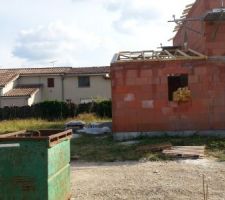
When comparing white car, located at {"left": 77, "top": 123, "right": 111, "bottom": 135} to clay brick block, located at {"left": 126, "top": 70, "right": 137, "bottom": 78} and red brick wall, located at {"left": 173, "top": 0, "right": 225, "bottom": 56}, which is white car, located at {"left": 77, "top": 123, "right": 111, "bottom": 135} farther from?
red brick wall, located at {"left": 173, "top": 0, "right": 225, "bottom": 56}

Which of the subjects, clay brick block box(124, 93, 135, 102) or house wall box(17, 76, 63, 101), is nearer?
clay brick block box(124, 93, 135, 102)

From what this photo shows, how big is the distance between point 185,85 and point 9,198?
13.3 metres

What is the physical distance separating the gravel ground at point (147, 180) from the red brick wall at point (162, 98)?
15.6 ft

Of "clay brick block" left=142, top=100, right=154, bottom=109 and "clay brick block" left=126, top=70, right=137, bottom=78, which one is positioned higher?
"clay brick block" left=126, top=70, right=137, bottom=78

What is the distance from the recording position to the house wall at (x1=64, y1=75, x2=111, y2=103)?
1752 inches

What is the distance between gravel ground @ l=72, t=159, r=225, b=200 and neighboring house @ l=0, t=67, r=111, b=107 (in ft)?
103

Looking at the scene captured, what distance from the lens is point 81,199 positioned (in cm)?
854

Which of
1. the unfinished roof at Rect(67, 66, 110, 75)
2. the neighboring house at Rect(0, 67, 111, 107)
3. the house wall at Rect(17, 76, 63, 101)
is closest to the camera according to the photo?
the neighboring house at Rect(0, 67, 111, 107)

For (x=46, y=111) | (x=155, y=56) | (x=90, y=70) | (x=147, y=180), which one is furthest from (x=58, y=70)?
(x=147, y=180)

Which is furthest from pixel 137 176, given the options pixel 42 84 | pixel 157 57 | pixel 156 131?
pixel 42 84

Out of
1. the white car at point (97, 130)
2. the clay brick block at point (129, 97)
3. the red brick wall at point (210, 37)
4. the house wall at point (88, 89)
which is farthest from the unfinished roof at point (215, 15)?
the house wall at point (88, 89)

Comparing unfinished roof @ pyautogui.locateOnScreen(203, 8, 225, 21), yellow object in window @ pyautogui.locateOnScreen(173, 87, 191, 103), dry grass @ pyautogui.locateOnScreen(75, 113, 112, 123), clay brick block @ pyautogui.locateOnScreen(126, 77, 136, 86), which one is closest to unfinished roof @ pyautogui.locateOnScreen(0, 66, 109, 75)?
dry grass @ pyautogui.locateOnScreen(75, 113, 112, 123)

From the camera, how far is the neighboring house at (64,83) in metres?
44.4

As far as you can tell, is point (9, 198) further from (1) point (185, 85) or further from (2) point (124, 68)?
(1) point (185, 85)
